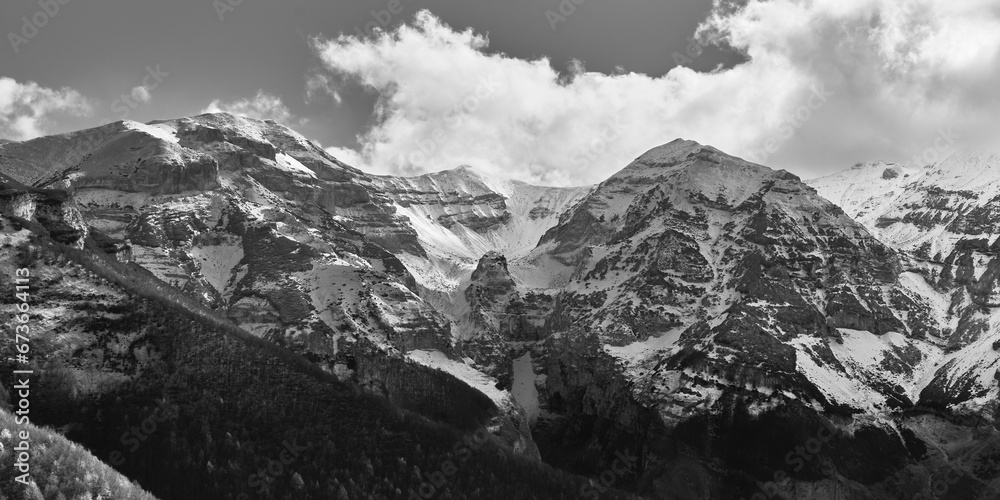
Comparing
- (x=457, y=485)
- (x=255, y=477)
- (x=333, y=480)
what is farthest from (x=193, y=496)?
(x=457, y=485)

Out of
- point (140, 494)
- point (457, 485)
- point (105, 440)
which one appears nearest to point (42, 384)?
point (105, 440)

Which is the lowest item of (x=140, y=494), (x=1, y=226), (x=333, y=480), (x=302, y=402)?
(x=140, y=494)

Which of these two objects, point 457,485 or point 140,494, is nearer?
point 140,494

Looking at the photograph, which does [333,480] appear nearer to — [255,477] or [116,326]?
[255,477]

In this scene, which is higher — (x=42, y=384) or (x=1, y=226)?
(x=1, y=226)

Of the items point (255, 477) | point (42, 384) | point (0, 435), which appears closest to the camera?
point (0, 435)

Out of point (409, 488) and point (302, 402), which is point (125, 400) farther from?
point (409, 488)

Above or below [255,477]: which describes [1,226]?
above

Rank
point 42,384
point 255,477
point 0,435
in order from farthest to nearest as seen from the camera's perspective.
→ point 255,477 → point 42,384 → point 0,435

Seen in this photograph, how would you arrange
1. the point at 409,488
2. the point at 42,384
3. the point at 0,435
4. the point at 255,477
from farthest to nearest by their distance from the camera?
the point at 409,488 → the point at 255,477 → the point at 42,384 → the point at 0,435
